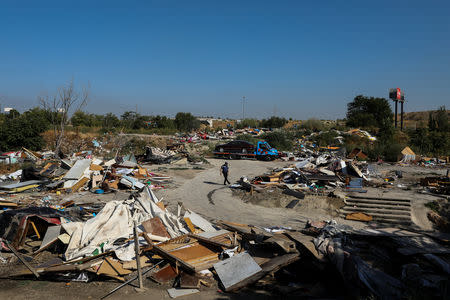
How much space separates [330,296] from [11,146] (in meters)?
29.4

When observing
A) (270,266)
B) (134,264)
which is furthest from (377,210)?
(134,264)

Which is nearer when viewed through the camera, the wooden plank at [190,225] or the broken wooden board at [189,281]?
the broken wooden board at [189,281]

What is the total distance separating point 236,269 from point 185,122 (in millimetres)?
49724

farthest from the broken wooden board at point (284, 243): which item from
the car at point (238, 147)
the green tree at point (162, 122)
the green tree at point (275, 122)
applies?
the green tree at point (275, 122)

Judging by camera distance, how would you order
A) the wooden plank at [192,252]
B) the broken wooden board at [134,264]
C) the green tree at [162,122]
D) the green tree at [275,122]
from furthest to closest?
1. the green tree at [275,122]
2. the green tree at [162,122]
3. the wooden plank at [192,252]
4. the broken wooden board at [134,264]

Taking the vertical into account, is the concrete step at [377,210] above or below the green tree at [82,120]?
below

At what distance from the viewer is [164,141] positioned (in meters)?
33.7

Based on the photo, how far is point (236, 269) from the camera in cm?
669

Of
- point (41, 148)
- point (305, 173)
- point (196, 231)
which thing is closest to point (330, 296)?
point (196, 231)

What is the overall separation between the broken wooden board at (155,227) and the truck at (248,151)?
17851 millimetres

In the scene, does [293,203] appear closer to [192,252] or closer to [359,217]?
[359,217]

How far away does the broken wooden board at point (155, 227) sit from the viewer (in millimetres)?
8414

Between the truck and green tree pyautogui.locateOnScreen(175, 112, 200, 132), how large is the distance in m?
26.1

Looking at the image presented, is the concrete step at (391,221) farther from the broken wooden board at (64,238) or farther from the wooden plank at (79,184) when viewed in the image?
the wooden plank at (79,184)
